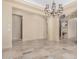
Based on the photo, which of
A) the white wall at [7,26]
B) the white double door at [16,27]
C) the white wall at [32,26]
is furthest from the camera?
the white wall at [32,26]

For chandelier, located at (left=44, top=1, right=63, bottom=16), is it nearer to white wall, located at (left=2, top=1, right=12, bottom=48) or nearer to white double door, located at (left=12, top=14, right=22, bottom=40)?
white double door, located at (left=12, top=14, right=22, bottom=40)

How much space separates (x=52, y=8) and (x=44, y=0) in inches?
11.2

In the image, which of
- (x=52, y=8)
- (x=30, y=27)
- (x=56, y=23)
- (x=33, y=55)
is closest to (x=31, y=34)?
(x=30, y=27)

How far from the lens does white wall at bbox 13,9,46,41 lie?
233 centimetres

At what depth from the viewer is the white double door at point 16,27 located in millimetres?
2199

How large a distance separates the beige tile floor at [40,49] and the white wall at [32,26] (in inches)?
5.9

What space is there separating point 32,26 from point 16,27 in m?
0.40

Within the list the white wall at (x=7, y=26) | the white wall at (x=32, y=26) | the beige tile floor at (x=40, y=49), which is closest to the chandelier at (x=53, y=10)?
the white wall at (x=32, y=26)

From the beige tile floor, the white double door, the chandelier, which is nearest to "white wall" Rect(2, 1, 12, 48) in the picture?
the white double door

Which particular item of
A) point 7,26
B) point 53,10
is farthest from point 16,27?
point 53,10

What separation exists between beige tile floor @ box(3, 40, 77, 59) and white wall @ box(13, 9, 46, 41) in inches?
5.9

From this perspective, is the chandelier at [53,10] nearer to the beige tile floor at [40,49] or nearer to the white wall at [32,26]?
the white wall at [32,26]

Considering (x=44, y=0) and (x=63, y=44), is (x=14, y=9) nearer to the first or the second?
(x=44, y=0)

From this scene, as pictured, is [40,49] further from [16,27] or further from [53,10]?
[53,10]
